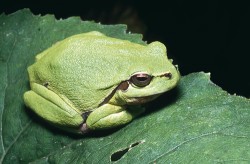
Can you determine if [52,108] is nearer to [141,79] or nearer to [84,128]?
[84,128]

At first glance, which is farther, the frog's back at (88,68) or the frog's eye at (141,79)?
the frog's back at (88,68)

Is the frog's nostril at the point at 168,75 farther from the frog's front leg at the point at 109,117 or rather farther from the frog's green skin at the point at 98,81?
the frog's front leg at the point at 109,117

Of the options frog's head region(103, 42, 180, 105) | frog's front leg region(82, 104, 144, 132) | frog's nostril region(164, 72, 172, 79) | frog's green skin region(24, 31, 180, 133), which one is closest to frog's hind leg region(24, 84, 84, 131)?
frog's green skin region(24, 31, 180, 133)

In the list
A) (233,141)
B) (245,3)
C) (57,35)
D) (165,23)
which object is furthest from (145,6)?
(233,141)

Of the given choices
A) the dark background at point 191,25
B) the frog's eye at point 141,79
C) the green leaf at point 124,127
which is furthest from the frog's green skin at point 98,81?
the dark background at point 191,25

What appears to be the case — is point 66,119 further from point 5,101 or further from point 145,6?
point 145,6

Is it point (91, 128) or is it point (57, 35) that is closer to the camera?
point (91, 128)
